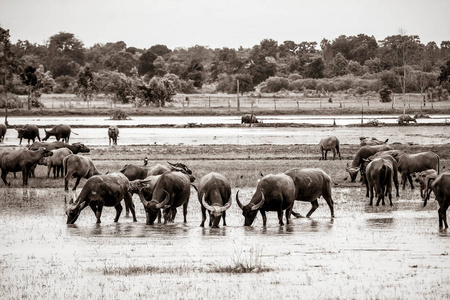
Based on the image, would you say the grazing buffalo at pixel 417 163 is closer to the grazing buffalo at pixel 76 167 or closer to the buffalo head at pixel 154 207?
the buffalo head at pixel 154 207

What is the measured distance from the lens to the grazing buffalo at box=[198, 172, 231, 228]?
1908cm

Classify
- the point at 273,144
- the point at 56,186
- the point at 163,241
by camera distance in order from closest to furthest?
the point at 163,241 → the point at 56,186 → the point at 273,144

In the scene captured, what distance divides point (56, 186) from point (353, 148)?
1955cm

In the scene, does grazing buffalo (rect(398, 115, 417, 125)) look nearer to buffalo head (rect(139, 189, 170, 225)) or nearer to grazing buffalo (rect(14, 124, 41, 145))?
grazing buffalo (rect(14, 124, 41, 145))

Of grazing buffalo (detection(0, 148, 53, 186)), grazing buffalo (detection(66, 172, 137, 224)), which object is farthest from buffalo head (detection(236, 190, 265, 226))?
grazing buffalo (detection(0, 148, 53, 186))

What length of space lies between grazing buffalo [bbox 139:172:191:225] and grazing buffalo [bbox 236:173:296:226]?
1.76m

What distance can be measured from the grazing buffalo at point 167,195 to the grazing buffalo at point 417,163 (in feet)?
32.6

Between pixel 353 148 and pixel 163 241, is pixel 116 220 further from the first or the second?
pixel 353 148

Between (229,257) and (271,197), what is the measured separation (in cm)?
387

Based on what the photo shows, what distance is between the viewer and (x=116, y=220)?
20.4 metres

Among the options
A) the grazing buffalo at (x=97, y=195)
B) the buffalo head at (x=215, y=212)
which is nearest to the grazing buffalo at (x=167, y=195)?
the grazing buffalo at (x=97, y=195)

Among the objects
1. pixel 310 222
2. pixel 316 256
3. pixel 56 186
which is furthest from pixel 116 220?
pixel 56 186

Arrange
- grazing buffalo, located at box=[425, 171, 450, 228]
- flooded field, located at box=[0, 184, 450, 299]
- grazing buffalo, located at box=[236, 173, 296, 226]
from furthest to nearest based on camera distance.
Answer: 1. grazing buffalo, located at box=[236, 173, 296, 226]
2. grazing buffalo, located at box=[425, 171, 450, 228]
3. flooded field, located at box=[0, 184, 450, 299]

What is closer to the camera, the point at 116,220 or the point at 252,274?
the point at 252,274
